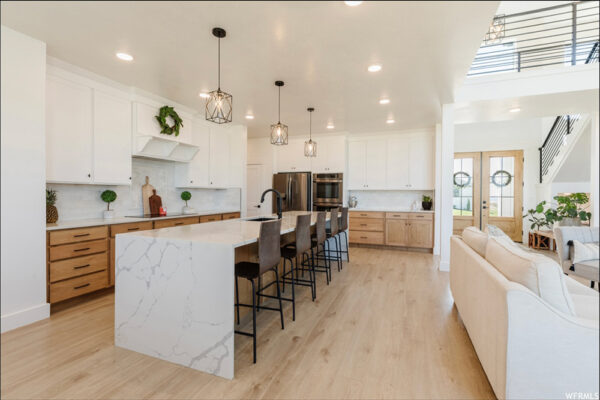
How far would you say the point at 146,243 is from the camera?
5.95ft

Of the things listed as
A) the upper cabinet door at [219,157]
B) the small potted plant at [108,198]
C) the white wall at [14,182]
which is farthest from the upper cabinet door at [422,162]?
the white wall at [14,182]

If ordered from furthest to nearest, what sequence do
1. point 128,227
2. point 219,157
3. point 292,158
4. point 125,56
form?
point 292,158 < point 219,157 < point 128,227 < point 125,56

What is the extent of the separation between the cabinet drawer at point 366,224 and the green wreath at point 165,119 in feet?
11.3

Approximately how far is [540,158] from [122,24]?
260cm

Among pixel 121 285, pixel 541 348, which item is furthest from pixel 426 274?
pixel 121 285

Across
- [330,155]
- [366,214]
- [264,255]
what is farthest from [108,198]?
[366,214]

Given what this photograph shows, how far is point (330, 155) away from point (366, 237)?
1.74 meters

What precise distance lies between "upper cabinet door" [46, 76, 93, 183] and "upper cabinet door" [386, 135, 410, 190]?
4668mm

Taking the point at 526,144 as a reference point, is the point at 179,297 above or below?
below

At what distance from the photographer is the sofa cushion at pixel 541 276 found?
117cm

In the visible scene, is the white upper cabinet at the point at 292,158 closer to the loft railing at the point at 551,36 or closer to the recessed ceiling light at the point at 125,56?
the recessed ceiling light at the point at 125,56

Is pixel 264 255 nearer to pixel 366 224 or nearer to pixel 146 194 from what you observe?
pixel 146 194

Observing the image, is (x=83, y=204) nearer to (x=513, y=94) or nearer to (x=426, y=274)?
(x=513, y=94)

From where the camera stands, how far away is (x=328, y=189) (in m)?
5.64
